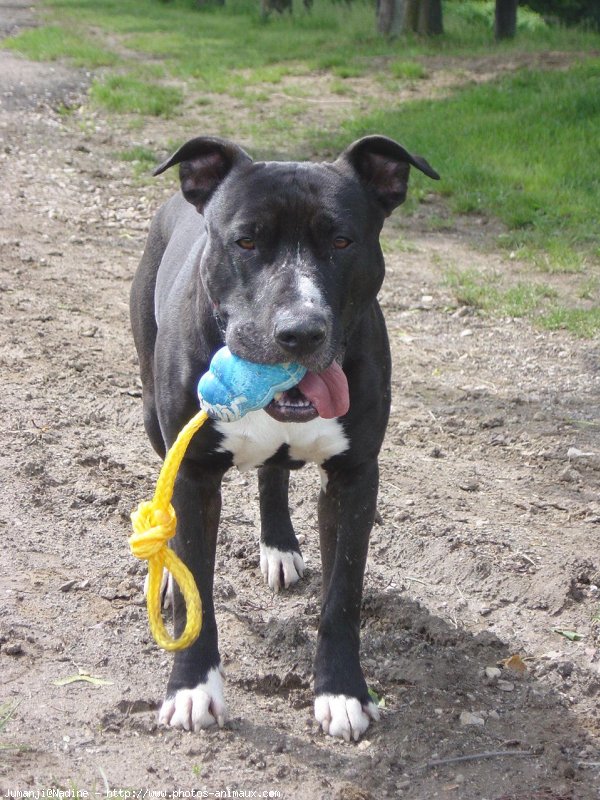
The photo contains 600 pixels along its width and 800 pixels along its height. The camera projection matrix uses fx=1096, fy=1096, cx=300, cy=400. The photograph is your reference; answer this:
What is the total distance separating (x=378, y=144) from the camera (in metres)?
3.72

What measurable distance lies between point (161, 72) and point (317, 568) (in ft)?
42.3

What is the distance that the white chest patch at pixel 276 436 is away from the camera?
351cm

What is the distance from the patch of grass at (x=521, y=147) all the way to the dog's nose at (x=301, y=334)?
5.10 metres

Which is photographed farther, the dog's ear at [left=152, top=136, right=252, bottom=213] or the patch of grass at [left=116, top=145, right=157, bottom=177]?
the patch of grass at [left=116, top=145, right=157, bottom=177]

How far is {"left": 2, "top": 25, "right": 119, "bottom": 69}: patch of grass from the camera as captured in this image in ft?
56.4

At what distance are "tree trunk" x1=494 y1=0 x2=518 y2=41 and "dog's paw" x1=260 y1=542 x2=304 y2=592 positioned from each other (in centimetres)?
1486

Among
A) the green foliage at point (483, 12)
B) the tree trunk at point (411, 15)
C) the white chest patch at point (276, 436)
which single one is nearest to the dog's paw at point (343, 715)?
the white chest patch at point (276, 436)

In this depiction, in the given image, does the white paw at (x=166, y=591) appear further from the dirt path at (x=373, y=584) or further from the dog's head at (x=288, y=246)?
the dog's head at (x=288, y=246)

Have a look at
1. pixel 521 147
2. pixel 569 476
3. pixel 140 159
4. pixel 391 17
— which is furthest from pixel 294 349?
pixel 391 17

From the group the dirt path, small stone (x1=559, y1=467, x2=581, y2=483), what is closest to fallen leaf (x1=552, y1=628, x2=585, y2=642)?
the dirt path

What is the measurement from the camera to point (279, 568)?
4371mm

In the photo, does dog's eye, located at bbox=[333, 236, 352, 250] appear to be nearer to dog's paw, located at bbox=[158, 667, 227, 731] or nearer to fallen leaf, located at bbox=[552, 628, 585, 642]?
dog's paw, located at bbox=[158, 667, 227, 731]

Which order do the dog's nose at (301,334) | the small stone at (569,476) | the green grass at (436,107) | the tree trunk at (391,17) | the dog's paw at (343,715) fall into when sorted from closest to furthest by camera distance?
the dog's nose at (301,334) → the dog's paw at (343,715) → the small stone at (569,476) → the green grass at (436,107) → the tree trunk at (391,17)

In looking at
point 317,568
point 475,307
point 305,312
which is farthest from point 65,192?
point 305,312
